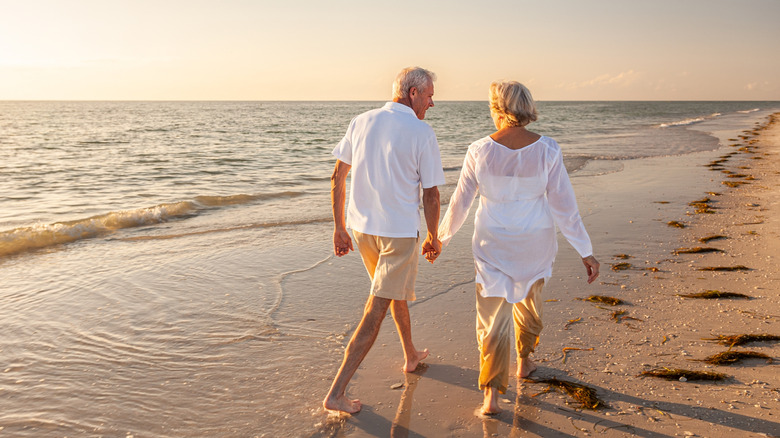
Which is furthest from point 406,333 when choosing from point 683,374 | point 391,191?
point 683,374

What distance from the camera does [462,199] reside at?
322cm

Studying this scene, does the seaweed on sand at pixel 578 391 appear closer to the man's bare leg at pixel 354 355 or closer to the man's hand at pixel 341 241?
the man's bare leg at pixel 354 355

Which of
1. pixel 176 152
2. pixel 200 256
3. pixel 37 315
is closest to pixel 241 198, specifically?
pixel 200 256

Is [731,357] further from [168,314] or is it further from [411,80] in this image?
[168,314]

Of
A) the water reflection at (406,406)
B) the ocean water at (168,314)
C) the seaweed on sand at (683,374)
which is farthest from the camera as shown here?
the seaweed on sand at (683,374)

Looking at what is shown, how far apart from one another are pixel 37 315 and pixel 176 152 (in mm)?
19059

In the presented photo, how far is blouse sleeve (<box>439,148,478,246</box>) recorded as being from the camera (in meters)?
3.14

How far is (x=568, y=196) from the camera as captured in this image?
10.0ft

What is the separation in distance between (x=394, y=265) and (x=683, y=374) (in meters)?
1.99

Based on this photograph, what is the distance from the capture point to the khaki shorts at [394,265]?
3.05 m

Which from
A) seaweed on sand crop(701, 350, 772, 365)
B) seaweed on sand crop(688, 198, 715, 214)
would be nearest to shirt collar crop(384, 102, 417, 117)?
seaweed on sand crop(701, 350, 772, 365)

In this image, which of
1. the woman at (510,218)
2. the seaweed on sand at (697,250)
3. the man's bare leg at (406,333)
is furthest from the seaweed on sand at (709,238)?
the man's bare leg at (406,333)

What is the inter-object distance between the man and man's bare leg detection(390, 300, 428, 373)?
1.16ft

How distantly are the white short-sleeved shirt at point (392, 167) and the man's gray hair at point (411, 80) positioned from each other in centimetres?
9
